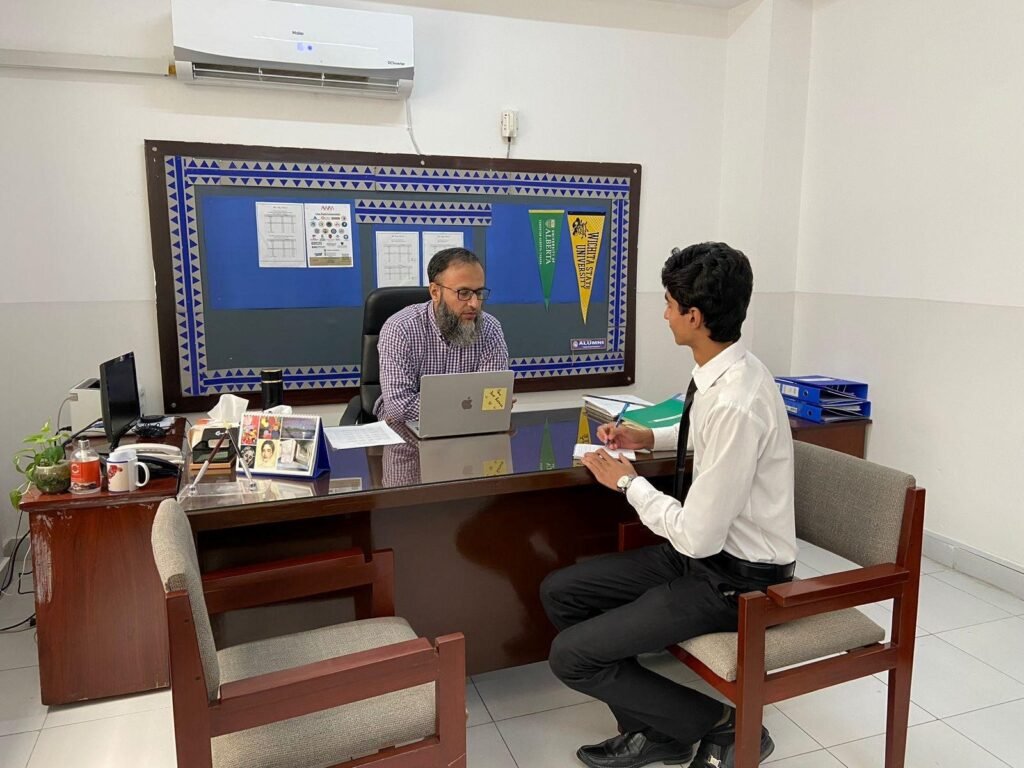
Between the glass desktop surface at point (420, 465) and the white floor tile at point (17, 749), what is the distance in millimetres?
936

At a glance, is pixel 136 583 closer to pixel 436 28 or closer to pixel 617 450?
pixel 617 450

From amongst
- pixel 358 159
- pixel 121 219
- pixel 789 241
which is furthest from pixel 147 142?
pixel 789 241

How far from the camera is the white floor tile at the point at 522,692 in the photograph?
7.26 feet

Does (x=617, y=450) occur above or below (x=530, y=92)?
below

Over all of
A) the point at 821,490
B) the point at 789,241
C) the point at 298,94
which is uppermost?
the point at 298,94

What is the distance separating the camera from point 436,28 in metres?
3.51

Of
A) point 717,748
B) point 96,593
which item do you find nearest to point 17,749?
point 96,593

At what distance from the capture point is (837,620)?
1754 mm

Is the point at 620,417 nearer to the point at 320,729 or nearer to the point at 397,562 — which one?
the point at 397,562

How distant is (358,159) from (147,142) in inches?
35.0

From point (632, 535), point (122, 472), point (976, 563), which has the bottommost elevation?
point (976, 563)

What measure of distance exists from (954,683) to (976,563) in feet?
3.17

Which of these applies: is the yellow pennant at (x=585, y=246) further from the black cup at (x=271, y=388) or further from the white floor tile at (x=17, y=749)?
the white floor tile at (x=17, y=749)

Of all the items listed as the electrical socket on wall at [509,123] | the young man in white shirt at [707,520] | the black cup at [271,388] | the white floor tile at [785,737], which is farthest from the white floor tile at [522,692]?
the electrical socket on wall at [509,123]
